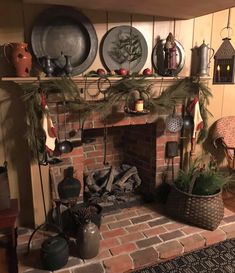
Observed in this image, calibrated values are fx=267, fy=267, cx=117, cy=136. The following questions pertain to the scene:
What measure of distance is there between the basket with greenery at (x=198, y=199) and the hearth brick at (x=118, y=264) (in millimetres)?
682

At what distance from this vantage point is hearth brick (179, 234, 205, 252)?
202cm

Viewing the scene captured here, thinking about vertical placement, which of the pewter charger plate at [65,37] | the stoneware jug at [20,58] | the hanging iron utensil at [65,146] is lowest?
the hanging iron utensil at [65,146]

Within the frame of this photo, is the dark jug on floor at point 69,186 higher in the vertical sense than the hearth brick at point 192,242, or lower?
higher

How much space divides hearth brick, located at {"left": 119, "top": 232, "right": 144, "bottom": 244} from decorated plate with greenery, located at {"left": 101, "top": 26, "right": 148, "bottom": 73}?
1362 millimetres

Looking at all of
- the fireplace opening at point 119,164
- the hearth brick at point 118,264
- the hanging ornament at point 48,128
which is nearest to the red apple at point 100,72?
the hanging ornament at point 48,128

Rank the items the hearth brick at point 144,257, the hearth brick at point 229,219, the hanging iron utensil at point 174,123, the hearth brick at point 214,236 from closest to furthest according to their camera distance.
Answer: the hearth brick at point 144,257
the hearth brick at point 214,236
the hearth brick at point 229,219
the hanging iron utensil at point 174,123

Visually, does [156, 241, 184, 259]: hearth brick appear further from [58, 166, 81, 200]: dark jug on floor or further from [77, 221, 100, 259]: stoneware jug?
[58, 166, 81, 200]: dark jug on floor

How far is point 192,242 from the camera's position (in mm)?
2041

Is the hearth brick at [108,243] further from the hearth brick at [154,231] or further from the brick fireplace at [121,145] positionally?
the brick fireplace at [121,145]

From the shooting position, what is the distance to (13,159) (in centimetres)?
212

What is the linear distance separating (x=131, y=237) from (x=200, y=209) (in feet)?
2.00

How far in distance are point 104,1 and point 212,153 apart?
1.91m

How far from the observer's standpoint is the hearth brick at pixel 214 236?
2.09m

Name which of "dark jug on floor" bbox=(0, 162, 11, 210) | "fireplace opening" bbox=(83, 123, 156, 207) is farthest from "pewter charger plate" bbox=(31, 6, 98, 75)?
"dark jug on floor" bbox=(0, 162, 11, 210)
